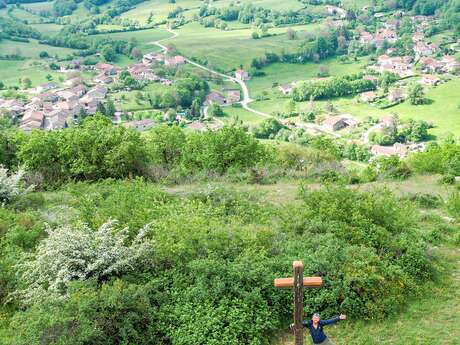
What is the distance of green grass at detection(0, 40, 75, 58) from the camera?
73.3 m

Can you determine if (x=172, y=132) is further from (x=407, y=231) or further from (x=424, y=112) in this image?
(x=424, y=112)

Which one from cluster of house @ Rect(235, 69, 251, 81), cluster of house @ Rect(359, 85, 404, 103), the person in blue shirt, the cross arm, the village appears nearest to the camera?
the cross arm

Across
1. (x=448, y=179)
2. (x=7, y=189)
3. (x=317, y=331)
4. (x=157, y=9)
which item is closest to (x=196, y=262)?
(x=317, y=331)

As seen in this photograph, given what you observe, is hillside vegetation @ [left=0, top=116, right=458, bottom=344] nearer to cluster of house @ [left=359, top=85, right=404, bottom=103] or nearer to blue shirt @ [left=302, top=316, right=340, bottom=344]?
blue shirt @ [left=302, top=316, right=340, bottom=344]

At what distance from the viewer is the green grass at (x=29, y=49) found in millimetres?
73312

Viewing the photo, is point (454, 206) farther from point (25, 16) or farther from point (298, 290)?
point (25, 16)

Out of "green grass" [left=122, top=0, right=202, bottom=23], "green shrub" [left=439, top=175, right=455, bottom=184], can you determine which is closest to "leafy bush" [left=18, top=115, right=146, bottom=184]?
"green shrub" [left=439, top=175, right=455, bottom=184]

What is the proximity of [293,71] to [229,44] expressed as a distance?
49.7ft

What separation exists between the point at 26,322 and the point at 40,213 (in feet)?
18.5

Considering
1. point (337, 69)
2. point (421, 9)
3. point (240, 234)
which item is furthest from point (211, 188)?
point (421, 9)

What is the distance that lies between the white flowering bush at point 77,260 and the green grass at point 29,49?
71731 mm

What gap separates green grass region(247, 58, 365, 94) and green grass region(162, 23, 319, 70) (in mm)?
4048

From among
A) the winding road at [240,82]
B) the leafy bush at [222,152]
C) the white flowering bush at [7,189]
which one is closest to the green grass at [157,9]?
the winding road at [240,82]

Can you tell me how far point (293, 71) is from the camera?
239 feet
